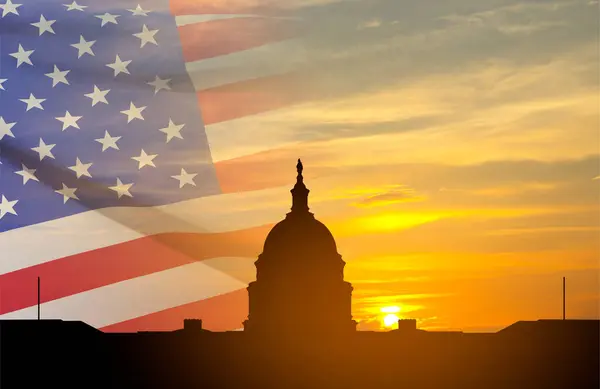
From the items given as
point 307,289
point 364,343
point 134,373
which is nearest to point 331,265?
point 307,289

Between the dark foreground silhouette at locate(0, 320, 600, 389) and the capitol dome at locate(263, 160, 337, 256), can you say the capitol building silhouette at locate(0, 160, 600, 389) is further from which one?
the capitol dome at locate(263, 160, 337, 256)

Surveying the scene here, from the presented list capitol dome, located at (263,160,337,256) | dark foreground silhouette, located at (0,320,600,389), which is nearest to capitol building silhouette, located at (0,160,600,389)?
dark foreground silhouette, located at (0,320,600,389)

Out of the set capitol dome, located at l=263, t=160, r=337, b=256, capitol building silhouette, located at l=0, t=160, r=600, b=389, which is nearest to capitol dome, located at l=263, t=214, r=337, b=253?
capitol dome, located at l=263, t=160, r=337, b=256

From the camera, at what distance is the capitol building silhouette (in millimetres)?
91438

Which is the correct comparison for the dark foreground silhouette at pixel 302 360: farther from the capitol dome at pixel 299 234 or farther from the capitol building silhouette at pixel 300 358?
the capitol dome at pixel 299 234

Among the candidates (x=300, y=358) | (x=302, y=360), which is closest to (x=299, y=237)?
(x=300, y=358)

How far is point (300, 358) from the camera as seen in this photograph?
9950 cm

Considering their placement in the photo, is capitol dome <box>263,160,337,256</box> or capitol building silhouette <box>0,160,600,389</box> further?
capitol dome <box>263,160,337,256</box>

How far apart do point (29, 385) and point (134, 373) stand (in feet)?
27.2

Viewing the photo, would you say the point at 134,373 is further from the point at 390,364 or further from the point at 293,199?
the point at 293,199

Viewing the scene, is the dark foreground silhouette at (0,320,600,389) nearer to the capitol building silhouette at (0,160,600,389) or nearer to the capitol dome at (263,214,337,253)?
the capitol building silhouette at (0,160,600,389)

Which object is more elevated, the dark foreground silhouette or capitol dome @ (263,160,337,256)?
capitol dome @ (263,160,337,256)

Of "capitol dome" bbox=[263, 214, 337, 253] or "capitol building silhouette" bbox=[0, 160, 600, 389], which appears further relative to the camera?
"capitol dome" bbox=[263, 214, 337, 253]

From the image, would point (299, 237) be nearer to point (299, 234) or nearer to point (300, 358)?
point (299, 234)
